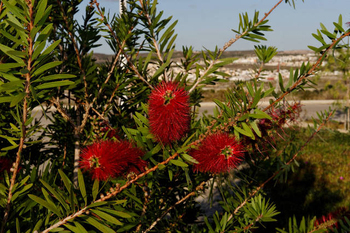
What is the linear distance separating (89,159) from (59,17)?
0.62 meters

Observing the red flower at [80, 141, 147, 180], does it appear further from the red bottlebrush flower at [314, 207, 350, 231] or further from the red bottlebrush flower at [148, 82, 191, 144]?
the red bottlebrush flower at [314, 207, 350, 231]

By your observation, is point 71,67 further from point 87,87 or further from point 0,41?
point 0,41

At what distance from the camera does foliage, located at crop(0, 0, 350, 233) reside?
0.58 meters

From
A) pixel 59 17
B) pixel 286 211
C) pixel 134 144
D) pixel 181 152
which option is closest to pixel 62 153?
pixel 59 17

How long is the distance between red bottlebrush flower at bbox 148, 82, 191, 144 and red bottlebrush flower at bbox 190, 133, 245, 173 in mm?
64

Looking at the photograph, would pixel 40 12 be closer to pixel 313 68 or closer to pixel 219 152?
pixel 219 152

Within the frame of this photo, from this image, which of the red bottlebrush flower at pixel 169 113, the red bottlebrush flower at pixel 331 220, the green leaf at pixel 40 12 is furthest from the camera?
the red bottlebrush flower at pixel 331 220

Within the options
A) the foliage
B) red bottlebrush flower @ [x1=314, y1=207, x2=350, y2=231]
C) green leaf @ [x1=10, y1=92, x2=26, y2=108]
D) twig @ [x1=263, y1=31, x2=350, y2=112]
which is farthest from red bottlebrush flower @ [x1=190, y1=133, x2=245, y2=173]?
red bottlebrush flower @ [x1=314, y1=207, x2=350, y2=231]

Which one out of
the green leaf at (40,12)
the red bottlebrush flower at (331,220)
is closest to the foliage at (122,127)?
the green leaf at (40,12)

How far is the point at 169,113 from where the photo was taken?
689mm

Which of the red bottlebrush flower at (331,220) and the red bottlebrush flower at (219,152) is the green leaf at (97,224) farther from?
the red bottlebrush flower at (331,220)

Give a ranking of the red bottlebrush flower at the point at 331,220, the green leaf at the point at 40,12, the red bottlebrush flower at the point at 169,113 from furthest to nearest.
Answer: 1. the red bottlebrush flower at the point at 331,220
2. the red bottlebrush flower at the point at 169,113
3. the green leaf at the point at 40,12

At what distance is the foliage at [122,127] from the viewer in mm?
583

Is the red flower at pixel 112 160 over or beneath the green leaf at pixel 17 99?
beneath
